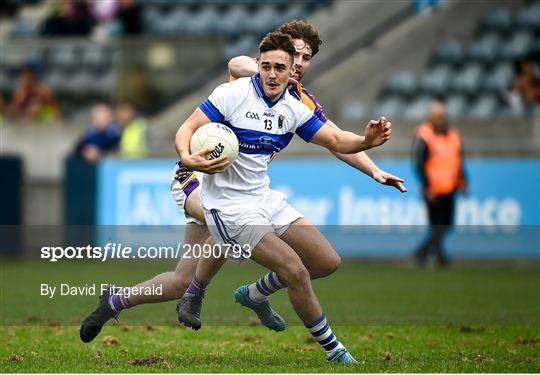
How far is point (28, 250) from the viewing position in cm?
1708

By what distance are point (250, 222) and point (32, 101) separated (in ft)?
44.9

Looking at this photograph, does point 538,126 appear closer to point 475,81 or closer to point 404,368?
point 475,81

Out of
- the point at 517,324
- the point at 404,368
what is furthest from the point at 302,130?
the point at 517,324

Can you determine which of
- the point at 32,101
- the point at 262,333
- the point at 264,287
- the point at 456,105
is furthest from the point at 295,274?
the point at 32,101

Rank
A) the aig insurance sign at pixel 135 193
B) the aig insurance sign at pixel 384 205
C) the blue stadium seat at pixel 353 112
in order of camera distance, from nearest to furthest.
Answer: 1. the aig insurance sign at pixel 384 205
2. the aig insurance sign at pixel 135 193
3. the blue stadium seat at pixel 353 112

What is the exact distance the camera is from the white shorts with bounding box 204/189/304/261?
360 inches

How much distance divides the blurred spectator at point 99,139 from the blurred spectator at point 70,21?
3706mm

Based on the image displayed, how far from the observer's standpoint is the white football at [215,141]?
345 inches

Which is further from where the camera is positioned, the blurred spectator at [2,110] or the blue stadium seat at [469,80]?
the blurred spectator at [2,110]

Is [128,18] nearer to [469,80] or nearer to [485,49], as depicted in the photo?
[469,80]

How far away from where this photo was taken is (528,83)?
21250 mm

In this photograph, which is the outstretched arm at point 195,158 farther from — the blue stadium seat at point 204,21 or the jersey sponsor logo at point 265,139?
the blue stadium seat at point 204,21

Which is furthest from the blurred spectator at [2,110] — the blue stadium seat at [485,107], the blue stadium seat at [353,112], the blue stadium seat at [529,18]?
the blue stadium seat at [529,18]

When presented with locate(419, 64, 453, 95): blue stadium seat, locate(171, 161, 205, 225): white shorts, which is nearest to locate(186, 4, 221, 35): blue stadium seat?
locate(419, 64, 453, 95): blue stadium seat
